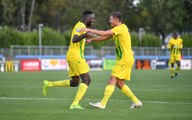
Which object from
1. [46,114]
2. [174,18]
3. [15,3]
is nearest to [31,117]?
[46,114]

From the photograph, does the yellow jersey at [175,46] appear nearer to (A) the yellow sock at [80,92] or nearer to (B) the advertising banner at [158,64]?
(A) the yellow sock at [80,92]

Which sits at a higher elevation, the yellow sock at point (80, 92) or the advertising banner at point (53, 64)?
the yellow sock at point (80, 92)

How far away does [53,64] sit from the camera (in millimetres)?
54188

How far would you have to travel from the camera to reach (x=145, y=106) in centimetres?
1609

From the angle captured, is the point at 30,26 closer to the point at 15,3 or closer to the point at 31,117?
the point at 15,3

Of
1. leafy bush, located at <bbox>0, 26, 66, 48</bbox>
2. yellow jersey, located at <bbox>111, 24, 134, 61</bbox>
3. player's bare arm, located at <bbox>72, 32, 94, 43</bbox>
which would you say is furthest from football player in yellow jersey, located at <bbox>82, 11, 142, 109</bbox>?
leafy bush, located at <bbox>0, 26, 66, 48</bbox>

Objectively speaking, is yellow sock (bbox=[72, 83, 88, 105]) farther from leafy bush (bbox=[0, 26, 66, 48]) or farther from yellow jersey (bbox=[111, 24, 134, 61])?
leafy bush (bbox=[0, 26, 66, 48])

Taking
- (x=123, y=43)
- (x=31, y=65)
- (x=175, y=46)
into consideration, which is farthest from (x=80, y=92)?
(x=31, y=65)

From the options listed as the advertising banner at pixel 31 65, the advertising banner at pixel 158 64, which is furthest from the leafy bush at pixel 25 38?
the advertising banner at pixel 158 64

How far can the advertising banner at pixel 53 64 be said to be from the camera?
53.6m

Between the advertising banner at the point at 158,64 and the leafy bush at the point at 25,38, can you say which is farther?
the leafy bush at the point at 25,38

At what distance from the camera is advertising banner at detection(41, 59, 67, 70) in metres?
53.6

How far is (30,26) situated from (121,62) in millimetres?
79168

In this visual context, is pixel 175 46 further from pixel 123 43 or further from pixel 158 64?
pixel 158 64
